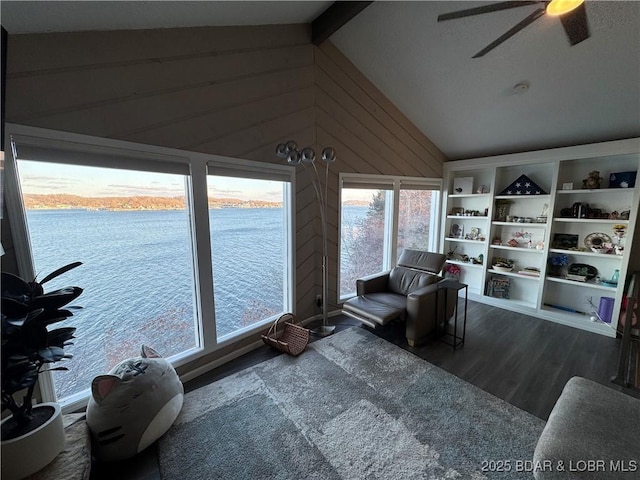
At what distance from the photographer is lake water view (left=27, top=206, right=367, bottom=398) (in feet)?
5.64

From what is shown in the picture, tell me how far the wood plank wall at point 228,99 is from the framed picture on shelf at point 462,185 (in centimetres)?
80

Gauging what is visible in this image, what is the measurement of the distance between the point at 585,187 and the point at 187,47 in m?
4.47

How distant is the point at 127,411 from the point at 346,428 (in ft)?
4.46

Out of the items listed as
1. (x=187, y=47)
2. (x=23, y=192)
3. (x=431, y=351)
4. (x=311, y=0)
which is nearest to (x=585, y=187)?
(x=431, y=351)

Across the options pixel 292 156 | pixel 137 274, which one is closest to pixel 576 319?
pixel 292 156

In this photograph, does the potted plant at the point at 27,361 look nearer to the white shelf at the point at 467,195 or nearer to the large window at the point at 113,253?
the large window at the point at 113,253

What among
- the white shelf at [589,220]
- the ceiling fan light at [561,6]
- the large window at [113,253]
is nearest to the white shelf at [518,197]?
the white shelf at [589,220]

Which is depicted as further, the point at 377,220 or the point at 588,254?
the point at 377,220

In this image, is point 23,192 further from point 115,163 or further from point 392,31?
point 392,31

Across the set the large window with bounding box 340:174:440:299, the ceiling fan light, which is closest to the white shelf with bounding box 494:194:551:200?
the large window with bounding box 340:174:440:299

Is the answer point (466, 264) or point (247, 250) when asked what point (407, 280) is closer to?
point (466, 264)

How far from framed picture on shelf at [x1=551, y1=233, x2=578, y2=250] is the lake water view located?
3.79 meters

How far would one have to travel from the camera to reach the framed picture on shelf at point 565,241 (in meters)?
3.32

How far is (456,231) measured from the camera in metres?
4.43
